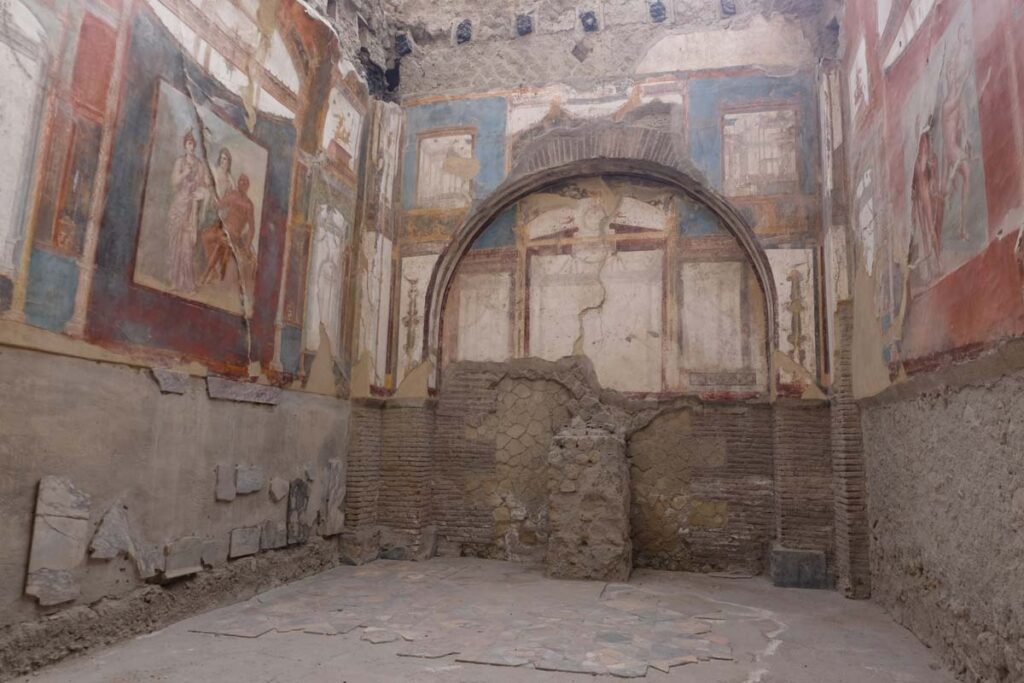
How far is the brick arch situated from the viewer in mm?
6543

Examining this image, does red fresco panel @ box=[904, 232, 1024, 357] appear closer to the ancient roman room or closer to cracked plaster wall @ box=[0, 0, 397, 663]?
the ancient roman room

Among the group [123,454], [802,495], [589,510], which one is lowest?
[589,510]

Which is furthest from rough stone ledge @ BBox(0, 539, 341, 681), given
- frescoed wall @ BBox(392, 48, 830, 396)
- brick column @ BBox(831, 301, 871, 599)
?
brick column @ BBox(831, 301, 871, 599)

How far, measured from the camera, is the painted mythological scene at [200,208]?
171 inches

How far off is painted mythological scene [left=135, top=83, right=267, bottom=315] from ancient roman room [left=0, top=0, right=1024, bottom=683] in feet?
0.11

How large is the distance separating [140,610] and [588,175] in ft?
17.1

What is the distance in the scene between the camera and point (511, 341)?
23.3ft

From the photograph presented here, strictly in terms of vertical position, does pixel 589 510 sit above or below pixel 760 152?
below

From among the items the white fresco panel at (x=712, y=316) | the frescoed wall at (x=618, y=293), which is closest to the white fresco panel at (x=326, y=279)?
the frescoed wall at (x=618, y=293)

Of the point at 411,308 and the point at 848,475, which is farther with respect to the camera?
the point at 411,308

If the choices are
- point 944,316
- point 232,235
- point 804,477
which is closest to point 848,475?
point 804,477

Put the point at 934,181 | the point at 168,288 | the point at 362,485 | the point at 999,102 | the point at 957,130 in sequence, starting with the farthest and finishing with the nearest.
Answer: the point at 362,485 → the point at 168,288 → the point at 934,181 → the point at 957,130 → the point at 999,102

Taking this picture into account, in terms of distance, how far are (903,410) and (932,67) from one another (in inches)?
77.9

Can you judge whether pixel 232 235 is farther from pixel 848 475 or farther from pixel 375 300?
pixel 848 475
